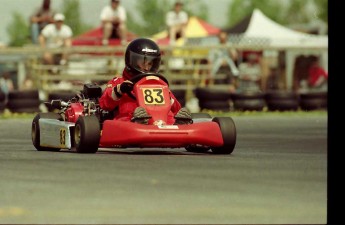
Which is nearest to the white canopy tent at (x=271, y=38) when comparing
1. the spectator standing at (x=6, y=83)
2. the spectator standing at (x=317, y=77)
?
the spectator standing at (x=317, y=77)

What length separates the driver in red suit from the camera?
11.9 m

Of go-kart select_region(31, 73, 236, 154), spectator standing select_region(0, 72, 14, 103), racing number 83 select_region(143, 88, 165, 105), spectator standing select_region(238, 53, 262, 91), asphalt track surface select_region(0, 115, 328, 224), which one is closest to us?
asphalt track surface select_region(0, 115, 328, 224)

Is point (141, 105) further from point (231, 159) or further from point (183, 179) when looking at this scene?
point (183, 179)

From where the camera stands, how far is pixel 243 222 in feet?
22.1

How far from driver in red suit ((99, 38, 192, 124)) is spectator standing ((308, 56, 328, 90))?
15.1 meters

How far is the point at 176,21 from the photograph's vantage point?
1010 inches

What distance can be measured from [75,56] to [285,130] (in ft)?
26.9

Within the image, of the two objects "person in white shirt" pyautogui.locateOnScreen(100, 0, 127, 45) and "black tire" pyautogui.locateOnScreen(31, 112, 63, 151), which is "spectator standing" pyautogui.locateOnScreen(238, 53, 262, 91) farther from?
"black tire" pyautogui.locateOnScreen(31, 112, 63, 151)

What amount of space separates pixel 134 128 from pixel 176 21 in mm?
14565

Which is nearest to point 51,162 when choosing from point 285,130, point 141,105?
point 141,105

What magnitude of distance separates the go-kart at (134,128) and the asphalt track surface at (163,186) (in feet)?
0.52

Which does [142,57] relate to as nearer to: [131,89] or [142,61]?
[142,61]

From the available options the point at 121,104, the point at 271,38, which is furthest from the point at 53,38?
the point at 121,104

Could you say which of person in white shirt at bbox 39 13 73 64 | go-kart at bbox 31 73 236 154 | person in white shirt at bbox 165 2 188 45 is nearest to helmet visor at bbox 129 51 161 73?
go-kart at bbox 31 73 236 154
